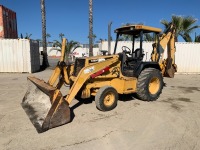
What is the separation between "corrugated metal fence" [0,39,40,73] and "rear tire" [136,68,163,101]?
30.4ft

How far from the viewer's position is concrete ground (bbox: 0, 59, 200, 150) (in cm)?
408

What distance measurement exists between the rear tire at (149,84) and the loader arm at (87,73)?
1.11 meters

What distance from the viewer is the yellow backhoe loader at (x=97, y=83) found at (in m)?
4.87

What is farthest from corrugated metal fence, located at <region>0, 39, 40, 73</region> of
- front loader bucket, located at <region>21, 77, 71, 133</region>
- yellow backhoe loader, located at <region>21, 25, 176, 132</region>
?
front loader bucket, located at <region>21, 77, 71, 133</region>

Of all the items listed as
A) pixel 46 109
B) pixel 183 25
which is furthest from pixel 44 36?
pixel 46 109

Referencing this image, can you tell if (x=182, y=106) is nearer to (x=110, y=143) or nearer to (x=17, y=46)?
(x=110, y=143)

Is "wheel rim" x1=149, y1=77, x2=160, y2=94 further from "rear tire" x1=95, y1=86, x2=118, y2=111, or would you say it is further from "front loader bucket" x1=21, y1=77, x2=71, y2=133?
"front loader bucket" x1=21, y1=77, x2=71, y2=133

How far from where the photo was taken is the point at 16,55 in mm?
13953

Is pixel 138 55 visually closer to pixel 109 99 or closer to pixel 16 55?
pixel 109 99

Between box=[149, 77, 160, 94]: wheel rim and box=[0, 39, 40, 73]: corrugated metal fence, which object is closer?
box=[149, 77, 160, 94]: wheel rim

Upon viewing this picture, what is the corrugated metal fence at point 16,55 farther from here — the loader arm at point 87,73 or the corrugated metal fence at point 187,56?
the loader arm at point 87,73

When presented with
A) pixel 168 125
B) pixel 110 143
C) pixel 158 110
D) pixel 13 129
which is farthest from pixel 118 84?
pixel 13 129

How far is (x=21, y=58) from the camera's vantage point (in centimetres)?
1398

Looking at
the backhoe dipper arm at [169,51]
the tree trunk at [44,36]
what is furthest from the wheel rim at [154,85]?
the tree trunk at [44,36]
